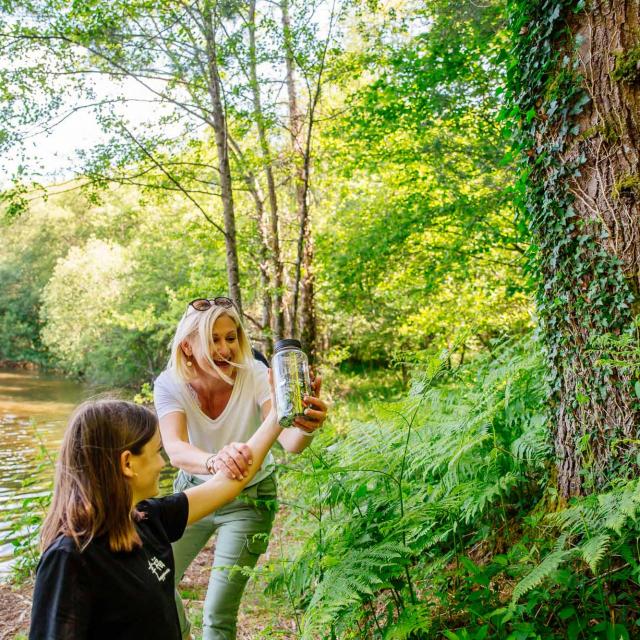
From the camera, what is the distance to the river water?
8.59 m

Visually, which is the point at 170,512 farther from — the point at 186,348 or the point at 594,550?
the point at 594,550

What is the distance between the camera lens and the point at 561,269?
10.6 ft

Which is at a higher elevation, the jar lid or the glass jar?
the jar lid

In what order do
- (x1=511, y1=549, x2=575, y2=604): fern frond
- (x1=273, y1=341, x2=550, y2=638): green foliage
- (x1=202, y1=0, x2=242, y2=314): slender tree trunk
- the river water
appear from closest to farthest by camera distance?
(x1=511, y1=549, x2=575, y2=604): fern frond, (x1=273, y1=341, x2=550, y2=638): green foliage, the river water, (x1=202, y1=0, x2=242, y2=314): slender tree trunk

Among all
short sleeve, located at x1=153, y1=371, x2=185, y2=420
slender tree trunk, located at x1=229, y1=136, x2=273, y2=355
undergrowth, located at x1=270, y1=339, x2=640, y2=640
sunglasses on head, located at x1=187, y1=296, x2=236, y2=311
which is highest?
slender tree trunk, located at x1=229, y1=136, x2=273, y2=355

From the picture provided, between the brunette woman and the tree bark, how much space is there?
2155 mm

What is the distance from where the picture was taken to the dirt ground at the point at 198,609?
14.7ft

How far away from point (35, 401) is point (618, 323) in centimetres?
2654

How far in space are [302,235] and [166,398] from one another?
9.39 meters

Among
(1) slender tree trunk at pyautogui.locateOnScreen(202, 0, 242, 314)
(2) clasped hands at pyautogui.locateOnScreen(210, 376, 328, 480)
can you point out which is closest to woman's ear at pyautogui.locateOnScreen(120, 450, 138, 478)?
(2) clasped hands at pyautogui.locateOnScreen(210, 376, 328, 480)

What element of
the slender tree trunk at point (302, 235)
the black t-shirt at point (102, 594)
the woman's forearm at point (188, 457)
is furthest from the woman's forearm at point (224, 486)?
the slender tree trunk at point (302, 235)

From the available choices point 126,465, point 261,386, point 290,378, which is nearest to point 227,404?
point 261,386

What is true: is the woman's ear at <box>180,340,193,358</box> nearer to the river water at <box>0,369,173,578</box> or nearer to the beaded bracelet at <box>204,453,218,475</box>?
the river water at <box>0,369,173,578</box>

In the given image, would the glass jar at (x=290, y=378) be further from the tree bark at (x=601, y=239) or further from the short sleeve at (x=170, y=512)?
the tree bark at (x=601, y=239)
